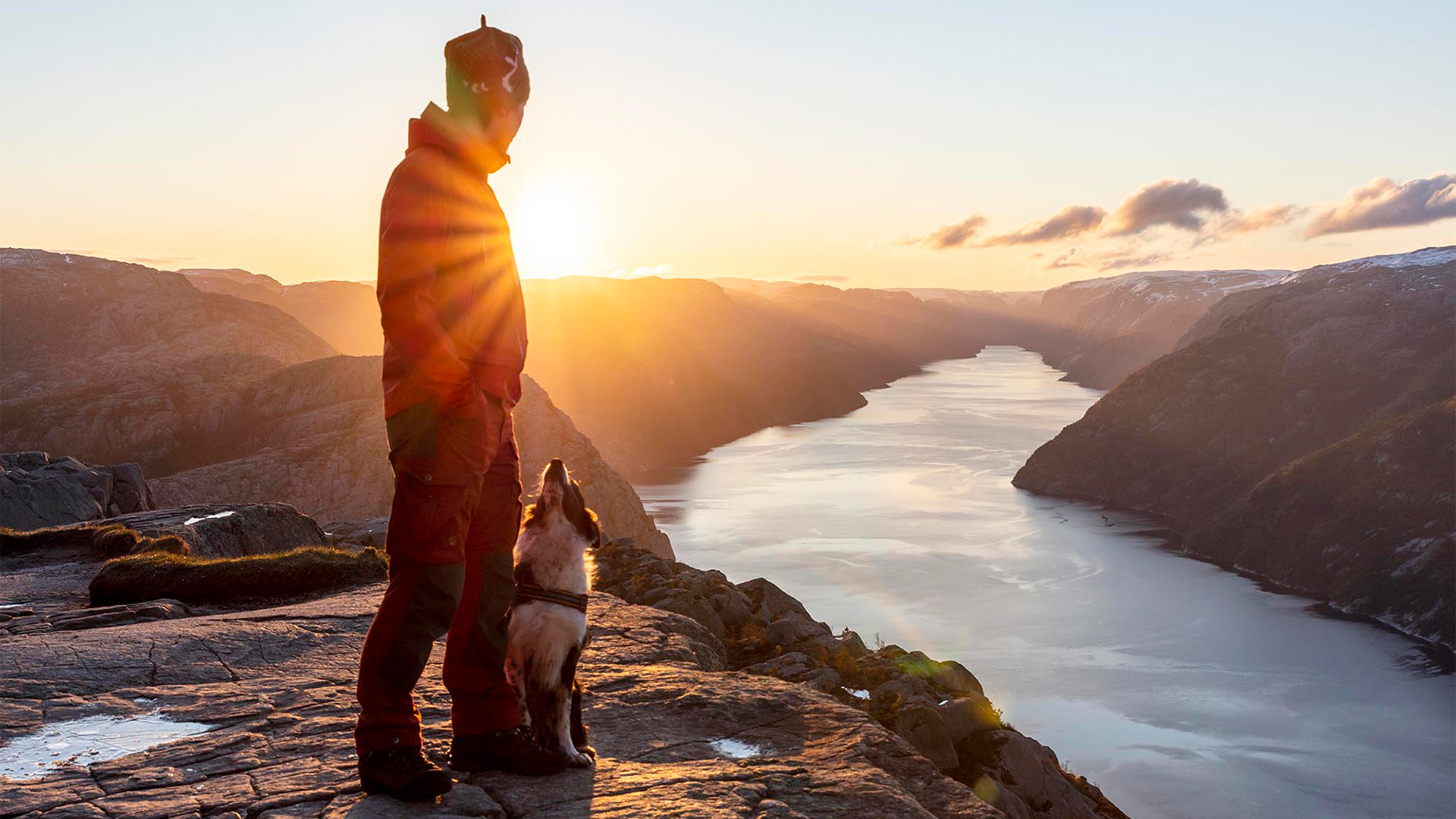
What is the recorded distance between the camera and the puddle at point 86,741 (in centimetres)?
419

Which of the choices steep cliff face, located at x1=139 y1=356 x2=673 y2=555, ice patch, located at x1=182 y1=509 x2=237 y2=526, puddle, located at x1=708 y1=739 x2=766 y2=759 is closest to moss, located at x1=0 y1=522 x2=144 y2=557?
ice patch, located at x1=182 y1=509 x2=237 y2=526

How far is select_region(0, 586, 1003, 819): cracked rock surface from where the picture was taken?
12.9 ft

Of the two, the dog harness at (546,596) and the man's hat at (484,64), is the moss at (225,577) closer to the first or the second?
the dog harness at (546,596)

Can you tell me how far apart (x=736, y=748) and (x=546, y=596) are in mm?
1625

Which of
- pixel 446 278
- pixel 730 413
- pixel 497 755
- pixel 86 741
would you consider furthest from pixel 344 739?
pixel 730 413

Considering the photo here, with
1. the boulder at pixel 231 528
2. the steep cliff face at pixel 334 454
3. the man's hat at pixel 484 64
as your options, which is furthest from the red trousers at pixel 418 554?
the steep cliff face at pixel 334 454

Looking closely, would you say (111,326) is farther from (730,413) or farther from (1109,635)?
(1109,635)

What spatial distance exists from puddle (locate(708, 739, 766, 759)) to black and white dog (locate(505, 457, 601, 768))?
36.8 inches

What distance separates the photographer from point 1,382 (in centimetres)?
9644

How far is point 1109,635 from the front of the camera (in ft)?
238

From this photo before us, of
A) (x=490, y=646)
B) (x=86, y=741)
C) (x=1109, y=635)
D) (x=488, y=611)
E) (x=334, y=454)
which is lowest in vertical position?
(x=1109, y=635)

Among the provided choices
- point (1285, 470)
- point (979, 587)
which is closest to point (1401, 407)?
point (1285, 470)

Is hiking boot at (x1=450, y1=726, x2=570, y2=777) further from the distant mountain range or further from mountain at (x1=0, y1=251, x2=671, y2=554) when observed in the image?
the distant mountain range

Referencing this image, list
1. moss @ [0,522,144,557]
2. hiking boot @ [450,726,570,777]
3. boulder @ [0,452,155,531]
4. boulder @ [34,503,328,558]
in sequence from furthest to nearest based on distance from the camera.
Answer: boulder @ [0,452,155,531], boulder @ [34,503,328,558], moss @ [0,522,144,557], hiking boot @ [450,726,570,777]
